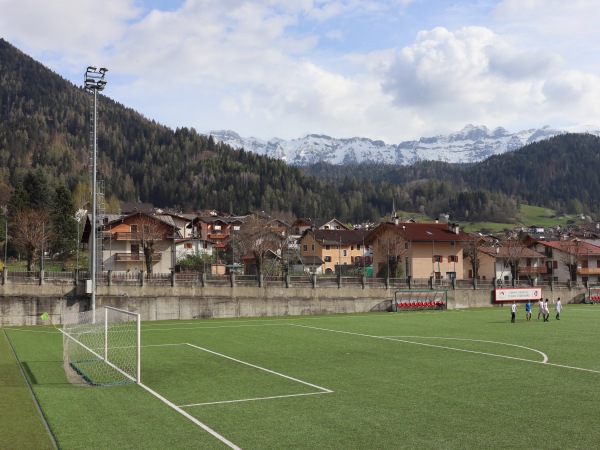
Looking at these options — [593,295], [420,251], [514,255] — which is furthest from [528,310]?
[514,255]

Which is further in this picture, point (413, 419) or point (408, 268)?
point (408, 268)

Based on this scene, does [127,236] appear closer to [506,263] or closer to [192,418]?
[506,263]

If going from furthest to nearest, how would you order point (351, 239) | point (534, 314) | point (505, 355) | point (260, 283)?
point (351, 239), point (260, 283), point (534, 314), point (505, 355)

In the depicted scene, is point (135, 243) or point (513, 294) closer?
point (513, 294)

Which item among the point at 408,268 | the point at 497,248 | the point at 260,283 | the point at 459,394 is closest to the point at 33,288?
the point at 260,283

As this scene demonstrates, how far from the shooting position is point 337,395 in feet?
61.6

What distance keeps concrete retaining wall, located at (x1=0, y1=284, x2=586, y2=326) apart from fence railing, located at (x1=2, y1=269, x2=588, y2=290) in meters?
0.49

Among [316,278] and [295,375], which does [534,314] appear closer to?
[316,278]

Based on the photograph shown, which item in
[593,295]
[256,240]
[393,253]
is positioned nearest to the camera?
[593,295]

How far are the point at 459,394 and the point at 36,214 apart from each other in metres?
85.1

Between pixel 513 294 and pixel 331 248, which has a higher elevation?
pixel 331 248

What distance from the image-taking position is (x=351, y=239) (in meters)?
127

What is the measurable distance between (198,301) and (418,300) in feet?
78.0

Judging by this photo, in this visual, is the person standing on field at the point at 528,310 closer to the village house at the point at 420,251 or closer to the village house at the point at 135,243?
the village house at the point at 420,251
